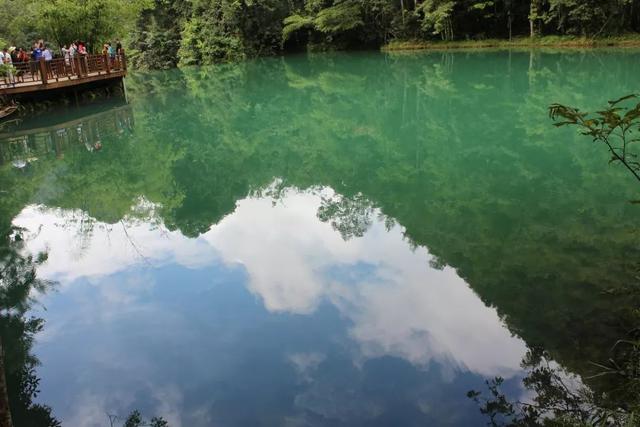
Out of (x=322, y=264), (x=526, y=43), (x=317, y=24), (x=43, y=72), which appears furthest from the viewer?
(x=317, y=24)

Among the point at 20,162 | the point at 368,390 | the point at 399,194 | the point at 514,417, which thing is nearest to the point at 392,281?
the point at 368,390

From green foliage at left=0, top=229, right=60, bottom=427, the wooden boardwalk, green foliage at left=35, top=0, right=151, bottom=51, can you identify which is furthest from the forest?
green foliage at left=0, top=229, right=60, bottom=427

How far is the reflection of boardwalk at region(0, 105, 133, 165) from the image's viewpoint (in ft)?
43.5

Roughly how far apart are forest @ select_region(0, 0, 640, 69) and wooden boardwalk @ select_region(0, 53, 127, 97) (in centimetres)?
439

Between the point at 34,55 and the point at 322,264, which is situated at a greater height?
the point at 34,55

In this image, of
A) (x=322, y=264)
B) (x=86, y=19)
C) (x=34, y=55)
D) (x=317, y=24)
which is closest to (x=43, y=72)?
(x=34, y=55)

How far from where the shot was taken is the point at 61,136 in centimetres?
1512

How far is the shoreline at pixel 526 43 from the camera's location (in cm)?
2862

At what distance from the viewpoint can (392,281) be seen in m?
6.21

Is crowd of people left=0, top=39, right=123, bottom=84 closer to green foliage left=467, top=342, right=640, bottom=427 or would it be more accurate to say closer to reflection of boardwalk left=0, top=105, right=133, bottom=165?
reflection of boardwalk left=0, top=105, right=133, bottom=165

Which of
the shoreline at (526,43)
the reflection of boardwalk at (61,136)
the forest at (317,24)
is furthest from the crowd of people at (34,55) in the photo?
the shoreline at (526,43)

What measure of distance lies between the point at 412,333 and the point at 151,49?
137 ft

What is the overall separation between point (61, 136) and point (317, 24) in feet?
89.2

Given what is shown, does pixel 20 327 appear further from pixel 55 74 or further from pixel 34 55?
pixel 34 55
